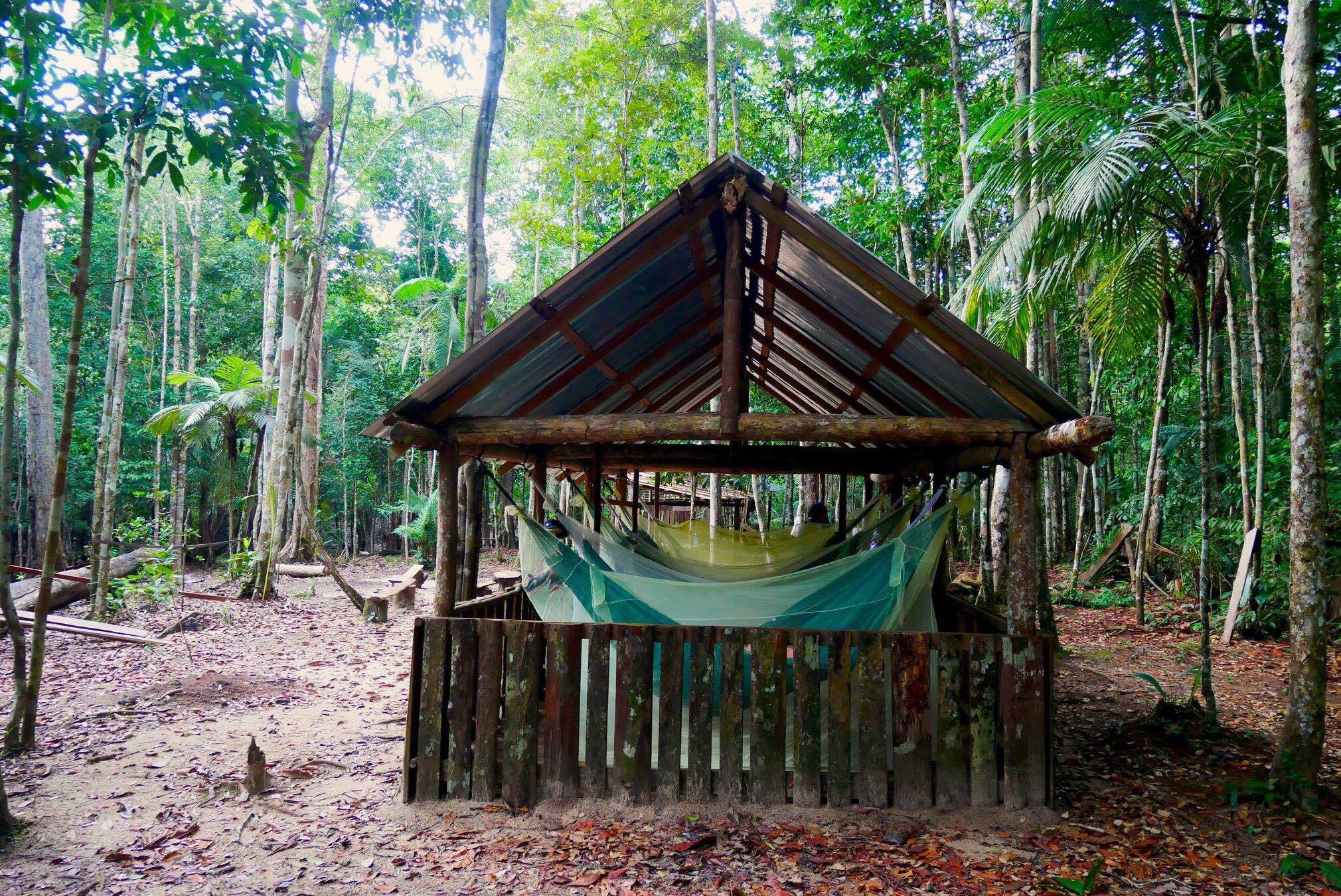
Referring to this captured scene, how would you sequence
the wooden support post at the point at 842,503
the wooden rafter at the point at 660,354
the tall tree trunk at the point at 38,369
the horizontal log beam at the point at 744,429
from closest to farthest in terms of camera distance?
1. the horizontal log beam at the point at 744,429
2. the wooden rafter at the point at 660,354
3. the wooden support post at the point at 842,503
4. the tall tree trunk at the point at 38,369

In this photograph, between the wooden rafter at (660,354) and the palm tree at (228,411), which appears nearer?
the wooden rafter at (660,354)

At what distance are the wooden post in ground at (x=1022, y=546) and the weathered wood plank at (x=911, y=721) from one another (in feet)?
1.59

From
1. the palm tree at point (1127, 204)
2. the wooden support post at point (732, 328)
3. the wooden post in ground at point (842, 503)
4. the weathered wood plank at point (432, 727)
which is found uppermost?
the palm tree at point (1127, 204)

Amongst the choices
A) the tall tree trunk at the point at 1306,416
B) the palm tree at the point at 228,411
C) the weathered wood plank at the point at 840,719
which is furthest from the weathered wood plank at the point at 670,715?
the palm tree at the point at 228,411

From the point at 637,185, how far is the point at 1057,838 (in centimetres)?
1113

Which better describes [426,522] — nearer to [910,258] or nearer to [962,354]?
[910,258]

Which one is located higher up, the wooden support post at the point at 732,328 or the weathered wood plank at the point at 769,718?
the wooden support post at the point at 732,328

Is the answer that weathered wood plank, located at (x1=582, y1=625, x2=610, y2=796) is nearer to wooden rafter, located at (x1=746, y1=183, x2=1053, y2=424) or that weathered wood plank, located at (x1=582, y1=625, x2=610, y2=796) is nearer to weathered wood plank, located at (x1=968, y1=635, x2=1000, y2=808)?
weathered wood plank, located at (x1=968, y1=635, x2=1000, y2=808)

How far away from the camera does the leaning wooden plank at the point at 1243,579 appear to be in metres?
5.91

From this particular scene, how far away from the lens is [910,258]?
30.1 ft

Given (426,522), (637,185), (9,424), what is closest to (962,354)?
(9,424)

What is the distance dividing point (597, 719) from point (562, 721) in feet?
0.50

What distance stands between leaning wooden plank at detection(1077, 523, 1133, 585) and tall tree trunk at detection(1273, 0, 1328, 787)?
6438 mm

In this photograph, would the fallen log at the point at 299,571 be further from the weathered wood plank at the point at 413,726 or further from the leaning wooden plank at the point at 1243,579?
the leaning wooden plank at the point at 1243,579
